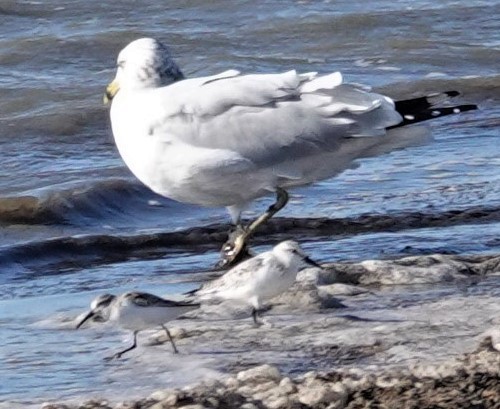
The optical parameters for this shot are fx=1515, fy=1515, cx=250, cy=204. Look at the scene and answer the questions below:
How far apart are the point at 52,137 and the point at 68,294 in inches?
142

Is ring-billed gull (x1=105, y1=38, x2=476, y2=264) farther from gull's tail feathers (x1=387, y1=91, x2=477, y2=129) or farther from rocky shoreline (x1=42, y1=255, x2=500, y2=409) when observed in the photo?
rocky shoreline (x1=42, y1=255, x2=500, y2=409)

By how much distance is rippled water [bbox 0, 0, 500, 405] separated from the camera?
5531 mm

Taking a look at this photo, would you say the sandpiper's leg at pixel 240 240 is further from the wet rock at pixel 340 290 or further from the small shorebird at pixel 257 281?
the small shorebird at pixel 257 281

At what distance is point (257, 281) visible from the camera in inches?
185

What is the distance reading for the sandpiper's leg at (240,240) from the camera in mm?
6230

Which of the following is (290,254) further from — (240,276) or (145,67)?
(145,67)

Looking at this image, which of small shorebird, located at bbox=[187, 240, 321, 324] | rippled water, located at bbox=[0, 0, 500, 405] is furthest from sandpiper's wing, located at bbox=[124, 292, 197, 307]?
small shorebird, located at bbox=[187, 240, 321, 324]

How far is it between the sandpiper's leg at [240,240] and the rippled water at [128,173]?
0.10 m

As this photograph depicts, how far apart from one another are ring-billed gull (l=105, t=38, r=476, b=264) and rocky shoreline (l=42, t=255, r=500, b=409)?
0.71 metres

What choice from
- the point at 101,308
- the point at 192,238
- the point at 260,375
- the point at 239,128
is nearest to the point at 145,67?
the point at 239,128

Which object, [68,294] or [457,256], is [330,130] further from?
[68,294]

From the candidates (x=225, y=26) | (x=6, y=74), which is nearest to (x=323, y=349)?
(x=6, y=74)

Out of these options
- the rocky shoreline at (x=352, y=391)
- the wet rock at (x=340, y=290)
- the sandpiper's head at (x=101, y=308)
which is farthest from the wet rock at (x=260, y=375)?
the wet rock at (x=340, y=290)

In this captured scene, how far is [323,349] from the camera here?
427 centimetres
